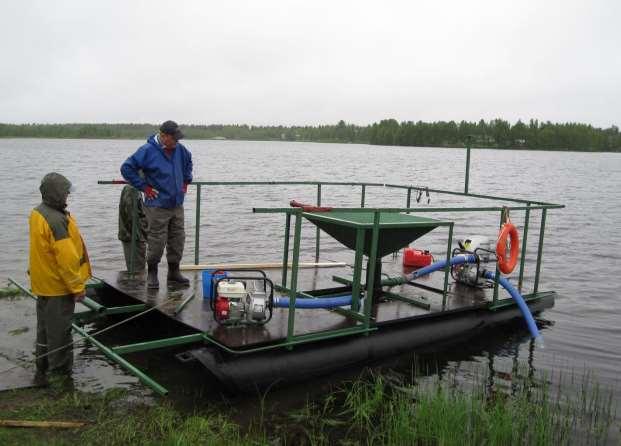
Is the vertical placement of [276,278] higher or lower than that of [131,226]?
lower

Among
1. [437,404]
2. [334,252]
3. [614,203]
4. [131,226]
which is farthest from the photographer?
[614,203]

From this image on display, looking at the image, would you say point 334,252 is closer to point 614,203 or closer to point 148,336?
point 148,336

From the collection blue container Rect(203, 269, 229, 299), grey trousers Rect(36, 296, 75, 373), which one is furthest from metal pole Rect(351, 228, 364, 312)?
grey trousers Rect(36, 296, 75, 373)

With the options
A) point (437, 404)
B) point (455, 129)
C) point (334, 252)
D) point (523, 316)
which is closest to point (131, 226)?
point (437, 404)

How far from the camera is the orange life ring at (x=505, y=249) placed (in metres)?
7.26

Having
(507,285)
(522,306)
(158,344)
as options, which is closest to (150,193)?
(158,344)

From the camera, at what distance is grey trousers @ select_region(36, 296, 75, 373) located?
536 centimetres

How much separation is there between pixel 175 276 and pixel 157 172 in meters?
1.37

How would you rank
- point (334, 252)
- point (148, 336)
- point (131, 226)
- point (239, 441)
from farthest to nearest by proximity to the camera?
1. point (334, 252)
2. point (131, 226)
3. point (148, 336)
4. point (239, 441)

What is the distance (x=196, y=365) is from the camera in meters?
6.26

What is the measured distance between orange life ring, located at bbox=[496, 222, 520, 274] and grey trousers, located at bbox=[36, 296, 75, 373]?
4868mm

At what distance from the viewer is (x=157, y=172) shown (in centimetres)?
648

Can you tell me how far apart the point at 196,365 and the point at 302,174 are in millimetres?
32269

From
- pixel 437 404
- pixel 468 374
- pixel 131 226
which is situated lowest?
pixel 468 374
